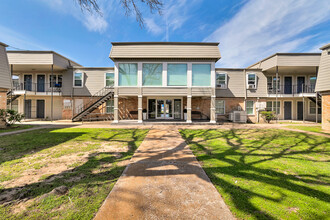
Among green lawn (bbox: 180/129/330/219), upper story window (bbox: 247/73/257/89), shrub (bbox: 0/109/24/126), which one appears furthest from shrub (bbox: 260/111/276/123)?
shrub (bbox: 0/109/24/126)

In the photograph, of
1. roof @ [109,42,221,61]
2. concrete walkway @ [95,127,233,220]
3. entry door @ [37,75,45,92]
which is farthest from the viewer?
entry door @ [37,75,45,92]

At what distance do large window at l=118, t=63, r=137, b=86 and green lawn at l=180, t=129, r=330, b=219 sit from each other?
32.5ft

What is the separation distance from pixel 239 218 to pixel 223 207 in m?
0.29

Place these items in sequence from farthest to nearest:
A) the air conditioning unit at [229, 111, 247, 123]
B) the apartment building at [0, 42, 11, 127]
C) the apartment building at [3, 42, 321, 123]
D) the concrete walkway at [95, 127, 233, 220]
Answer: the air conditioning unit at [229, 111, 247, 123] → the apartment building at [3, 42, 321, 123] → the apartment building at [0, 42, 11, 127] → the concrete walkway at [95, 127, 233, 220]

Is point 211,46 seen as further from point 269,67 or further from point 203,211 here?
point 203,211

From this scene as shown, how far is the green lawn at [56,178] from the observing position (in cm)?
222

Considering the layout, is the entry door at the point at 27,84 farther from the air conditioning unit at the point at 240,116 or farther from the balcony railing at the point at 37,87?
the air conditioning unit at the point at 240,116

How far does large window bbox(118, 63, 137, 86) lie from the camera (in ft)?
42.5

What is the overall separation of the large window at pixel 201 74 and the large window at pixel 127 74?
18.6 feet

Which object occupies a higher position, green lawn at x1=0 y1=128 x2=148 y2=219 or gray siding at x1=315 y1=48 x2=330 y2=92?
gray siding at x1=315 y1=48 x2=330 y2=92

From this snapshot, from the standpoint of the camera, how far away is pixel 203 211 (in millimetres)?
2205

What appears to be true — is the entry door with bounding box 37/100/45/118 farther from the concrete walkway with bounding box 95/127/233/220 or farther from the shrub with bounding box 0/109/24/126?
the concrete walkway with bounding box 95/127/233/220

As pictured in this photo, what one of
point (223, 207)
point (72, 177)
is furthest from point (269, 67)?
point (72, 177)

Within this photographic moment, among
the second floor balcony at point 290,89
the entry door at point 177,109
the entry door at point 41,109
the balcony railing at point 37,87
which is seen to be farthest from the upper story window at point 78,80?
the second floor balcony at point 290,89
